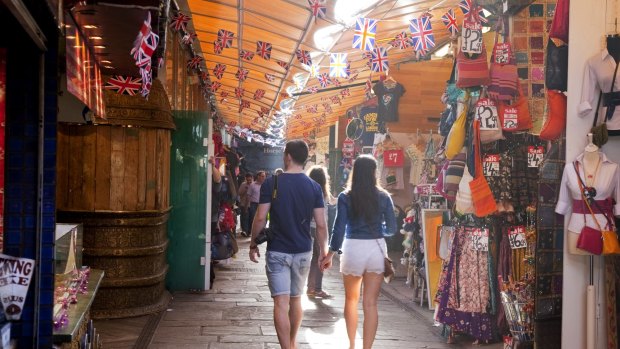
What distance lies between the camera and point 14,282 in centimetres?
325

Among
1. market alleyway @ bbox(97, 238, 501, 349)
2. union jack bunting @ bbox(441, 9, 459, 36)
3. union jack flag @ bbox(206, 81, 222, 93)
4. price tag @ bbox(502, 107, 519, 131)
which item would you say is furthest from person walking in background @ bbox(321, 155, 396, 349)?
union jack flag @ bbox(206, 81, 222, 93)

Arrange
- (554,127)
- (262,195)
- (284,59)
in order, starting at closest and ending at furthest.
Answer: (554,127)
(262,195)
(284,59)

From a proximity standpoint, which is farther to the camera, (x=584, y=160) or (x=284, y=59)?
(x=284, y=59)

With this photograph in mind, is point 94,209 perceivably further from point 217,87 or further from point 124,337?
point 217,87

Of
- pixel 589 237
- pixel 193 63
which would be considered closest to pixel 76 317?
pixel 589 237

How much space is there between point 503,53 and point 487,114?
616mm

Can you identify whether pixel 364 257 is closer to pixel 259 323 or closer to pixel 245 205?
pixel 259 323

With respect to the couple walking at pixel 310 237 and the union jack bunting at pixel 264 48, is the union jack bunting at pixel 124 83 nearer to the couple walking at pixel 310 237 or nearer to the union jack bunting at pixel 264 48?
the couple walking at pixel 310 237

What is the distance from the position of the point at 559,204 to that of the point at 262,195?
8.00ft

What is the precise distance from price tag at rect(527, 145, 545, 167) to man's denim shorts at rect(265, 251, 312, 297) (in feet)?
8.37

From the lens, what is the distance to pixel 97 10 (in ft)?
11.2

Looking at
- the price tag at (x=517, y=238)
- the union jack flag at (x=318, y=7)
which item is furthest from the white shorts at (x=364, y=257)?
the union jack flag at (x=318, y=7)

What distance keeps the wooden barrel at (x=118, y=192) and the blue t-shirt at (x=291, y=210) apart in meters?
2.65

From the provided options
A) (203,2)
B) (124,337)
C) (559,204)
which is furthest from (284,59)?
(559,204)
